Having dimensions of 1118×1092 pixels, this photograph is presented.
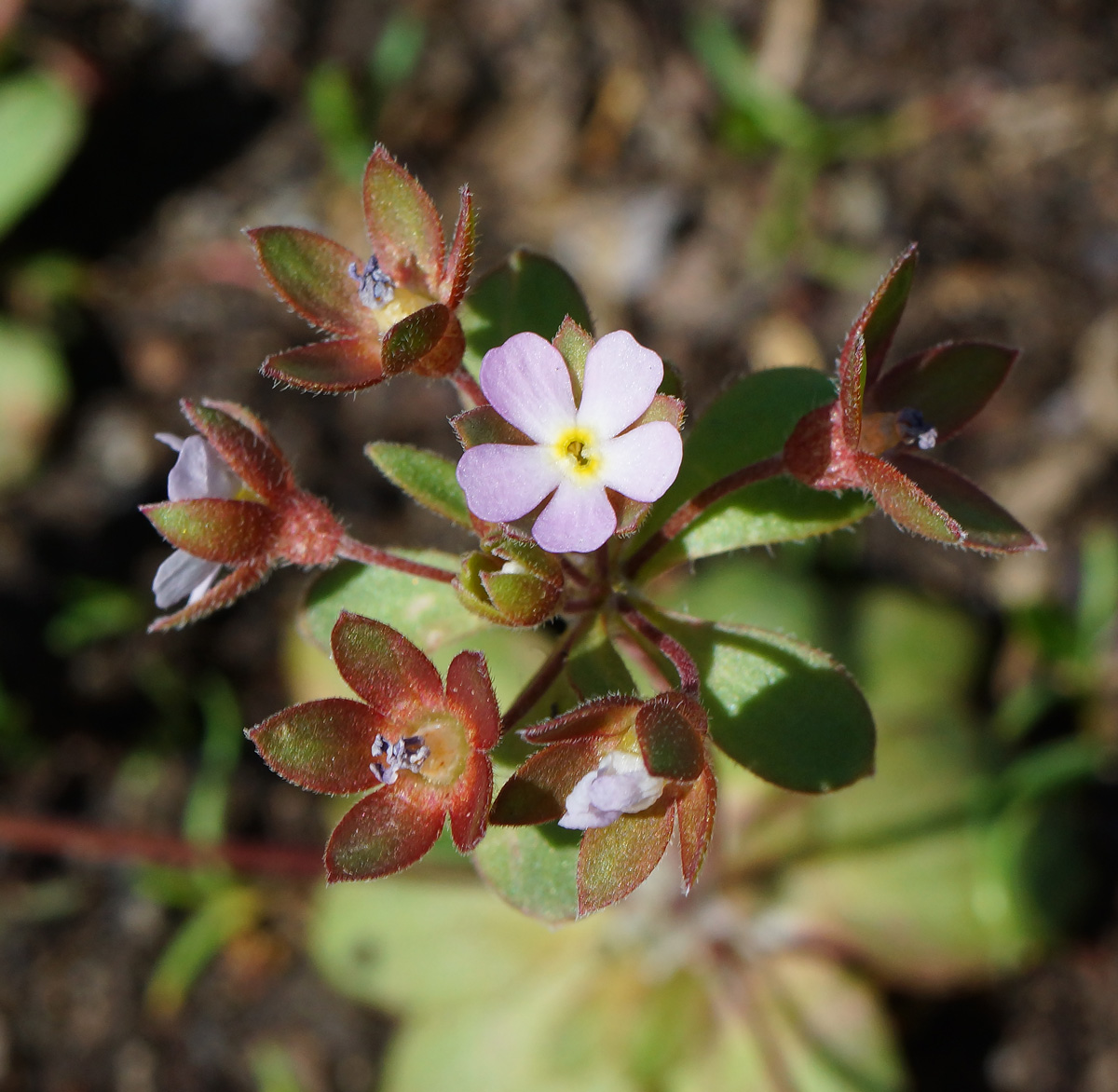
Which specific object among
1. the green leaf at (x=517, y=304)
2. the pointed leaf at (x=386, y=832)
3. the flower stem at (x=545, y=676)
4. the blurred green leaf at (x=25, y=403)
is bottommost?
the blurred green leaf at (x=25, y=403)

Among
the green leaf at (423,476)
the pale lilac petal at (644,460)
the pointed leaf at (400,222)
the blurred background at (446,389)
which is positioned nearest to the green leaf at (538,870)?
the green leaf at (423,476)

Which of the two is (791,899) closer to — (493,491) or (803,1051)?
(803,1051)

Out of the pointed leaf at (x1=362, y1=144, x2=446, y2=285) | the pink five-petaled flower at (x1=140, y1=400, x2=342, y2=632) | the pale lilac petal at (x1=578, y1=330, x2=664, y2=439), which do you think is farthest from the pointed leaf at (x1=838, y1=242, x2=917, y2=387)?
the pink five-petaled flower at (x1=140, y1=400, x2=342, y2=632)

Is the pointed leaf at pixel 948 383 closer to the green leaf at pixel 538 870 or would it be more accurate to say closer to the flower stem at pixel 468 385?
the flower stem at pixel 468 385

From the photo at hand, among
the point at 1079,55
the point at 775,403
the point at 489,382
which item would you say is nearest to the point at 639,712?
the point at 489,382

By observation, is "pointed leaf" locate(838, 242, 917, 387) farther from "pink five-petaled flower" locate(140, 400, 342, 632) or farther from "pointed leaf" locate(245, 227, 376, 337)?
"pink five-petaled flower" locate(140, 400, 342, 632)

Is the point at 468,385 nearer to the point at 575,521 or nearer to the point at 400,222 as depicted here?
the point at 400,222

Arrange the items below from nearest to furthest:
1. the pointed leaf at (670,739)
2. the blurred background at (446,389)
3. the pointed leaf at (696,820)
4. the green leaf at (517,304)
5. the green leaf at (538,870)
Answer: the pointed leaf at (670,739), the pointed leaf at (696,820), the green leaf at (538,870), the green leaf at (517,304), the blurred background at (446,389)
